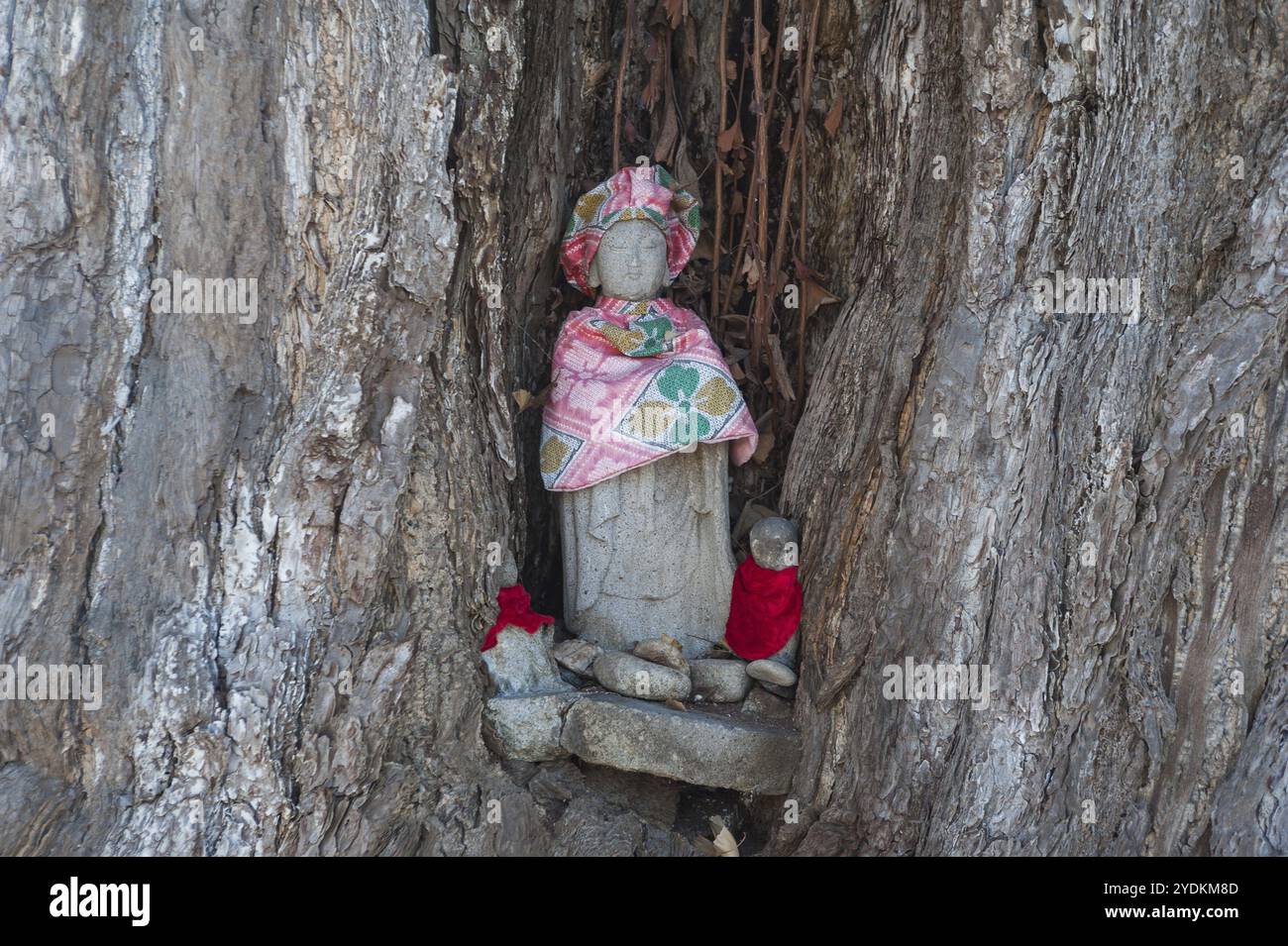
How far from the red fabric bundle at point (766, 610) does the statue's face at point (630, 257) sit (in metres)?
0.97

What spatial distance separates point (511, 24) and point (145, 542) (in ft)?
6.09

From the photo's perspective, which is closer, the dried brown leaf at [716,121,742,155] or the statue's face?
the statue's face

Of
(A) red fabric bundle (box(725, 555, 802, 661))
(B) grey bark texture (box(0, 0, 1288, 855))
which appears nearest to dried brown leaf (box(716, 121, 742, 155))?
(B) grey bark texture (box(0, 0, 1288, 855))

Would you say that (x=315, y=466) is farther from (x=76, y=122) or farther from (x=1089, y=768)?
(x=1089, y=768)

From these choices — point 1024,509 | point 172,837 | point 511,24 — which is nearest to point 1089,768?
point 1024,509

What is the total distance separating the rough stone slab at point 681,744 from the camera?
3.97 m

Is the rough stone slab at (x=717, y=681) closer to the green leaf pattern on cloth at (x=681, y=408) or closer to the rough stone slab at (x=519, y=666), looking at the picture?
the rough stone slab at (x=519, y=666)

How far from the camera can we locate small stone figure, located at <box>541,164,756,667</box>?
4289 millimetres

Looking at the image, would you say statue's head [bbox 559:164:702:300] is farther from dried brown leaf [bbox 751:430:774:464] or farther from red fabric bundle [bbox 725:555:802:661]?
red fabric bundle [bbox 725:555:802:661]

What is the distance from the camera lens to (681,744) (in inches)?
156

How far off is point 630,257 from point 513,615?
3.97 feet

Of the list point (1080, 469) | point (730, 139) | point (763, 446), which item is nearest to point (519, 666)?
point (763, 446)

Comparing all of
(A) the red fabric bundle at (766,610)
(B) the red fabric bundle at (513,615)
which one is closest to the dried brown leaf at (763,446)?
(A) the red fabric bundle at (766,610)

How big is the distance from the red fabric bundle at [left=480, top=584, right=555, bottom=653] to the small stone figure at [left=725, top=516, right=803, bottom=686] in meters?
0.66
